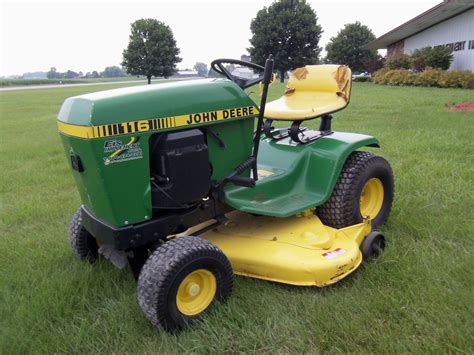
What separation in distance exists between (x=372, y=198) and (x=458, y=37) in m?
23.4

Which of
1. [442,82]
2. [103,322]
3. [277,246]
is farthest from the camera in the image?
[442,82]

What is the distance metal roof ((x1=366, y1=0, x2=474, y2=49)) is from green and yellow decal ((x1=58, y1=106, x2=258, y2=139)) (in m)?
21.4

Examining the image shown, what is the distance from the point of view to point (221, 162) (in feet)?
8.83

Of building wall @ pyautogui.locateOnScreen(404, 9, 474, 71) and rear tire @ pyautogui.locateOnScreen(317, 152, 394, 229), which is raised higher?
rear tire @ pyautogui.locateOnScreen(317, 152, 394, 229)

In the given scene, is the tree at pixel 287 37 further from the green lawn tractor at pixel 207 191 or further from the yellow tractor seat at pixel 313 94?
the green lawn tractor at pixel 207 191

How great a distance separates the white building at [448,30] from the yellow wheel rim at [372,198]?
66.8 ft

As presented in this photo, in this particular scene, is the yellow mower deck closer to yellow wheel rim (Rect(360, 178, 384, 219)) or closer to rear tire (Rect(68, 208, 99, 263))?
yellow wheel rim (Rect(360, 178, 384, 219))

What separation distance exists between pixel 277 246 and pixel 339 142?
97 cm

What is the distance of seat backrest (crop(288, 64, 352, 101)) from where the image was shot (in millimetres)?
3465

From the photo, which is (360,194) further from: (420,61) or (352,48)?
(352,48)

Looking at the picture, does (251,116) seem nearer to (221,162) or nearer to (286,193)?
(221,162)

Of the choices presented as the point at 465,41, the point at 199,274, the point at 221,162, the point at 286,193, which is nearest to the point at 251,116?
the point at 221,162

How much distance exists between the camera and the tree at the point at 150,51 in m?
31.6

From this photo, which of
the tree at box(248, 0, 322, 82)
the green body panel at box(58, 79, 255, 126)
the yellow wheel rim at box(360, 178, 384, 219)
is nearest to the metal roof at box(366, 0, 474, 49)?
the tree at box(248, 0, 322, 82)
